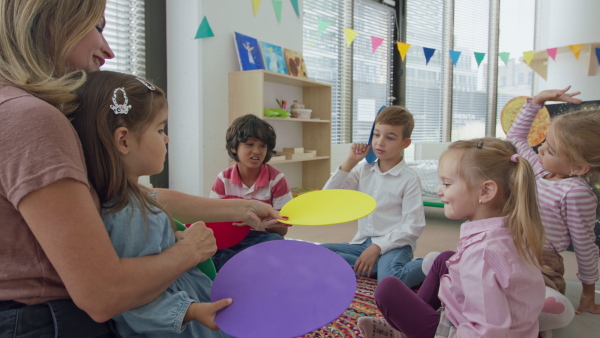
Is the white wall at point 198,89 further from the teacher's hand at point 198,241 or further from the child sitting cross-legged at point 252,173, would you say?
the teacher's hand at point 198,241

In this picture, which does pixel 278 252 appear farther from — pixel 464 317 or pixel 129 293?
pixel 464 317

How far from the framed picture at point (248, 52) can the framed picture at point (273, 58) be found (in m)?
0.05

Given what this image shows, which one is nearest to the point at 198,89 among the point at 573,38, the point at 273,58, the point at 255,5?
the point at 273,58

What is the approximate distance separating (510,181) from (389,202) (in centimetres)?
99

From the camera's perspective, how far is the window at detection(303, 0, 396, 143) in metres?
4.77

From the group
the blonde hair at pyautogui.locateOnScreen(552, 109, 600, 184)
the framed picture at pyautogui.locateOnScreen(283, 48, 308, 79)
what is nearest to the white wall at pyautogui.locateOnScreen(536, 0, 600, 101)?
the framed picture at pyautogui.locateOnScreen(283, 48, 308, 79)

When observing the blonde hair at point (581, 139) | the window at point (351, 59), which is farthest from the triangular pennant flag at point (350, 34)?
the blonde hair at point (581, 139)

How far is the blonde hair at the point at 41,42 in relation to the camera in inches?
27.8

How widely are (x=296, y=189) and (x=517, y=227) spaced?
307cm

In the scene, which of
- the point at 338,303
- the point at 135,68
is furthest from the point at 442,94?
the point at 338,303

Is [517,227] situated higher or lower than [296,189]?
higher

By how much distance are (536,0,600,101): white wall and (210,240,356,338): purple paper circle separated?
462cm

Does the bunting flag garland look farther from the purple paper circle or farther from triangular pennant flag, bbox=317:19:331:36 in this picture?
the purple paper circle

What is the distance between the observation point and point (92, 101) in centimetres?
77
